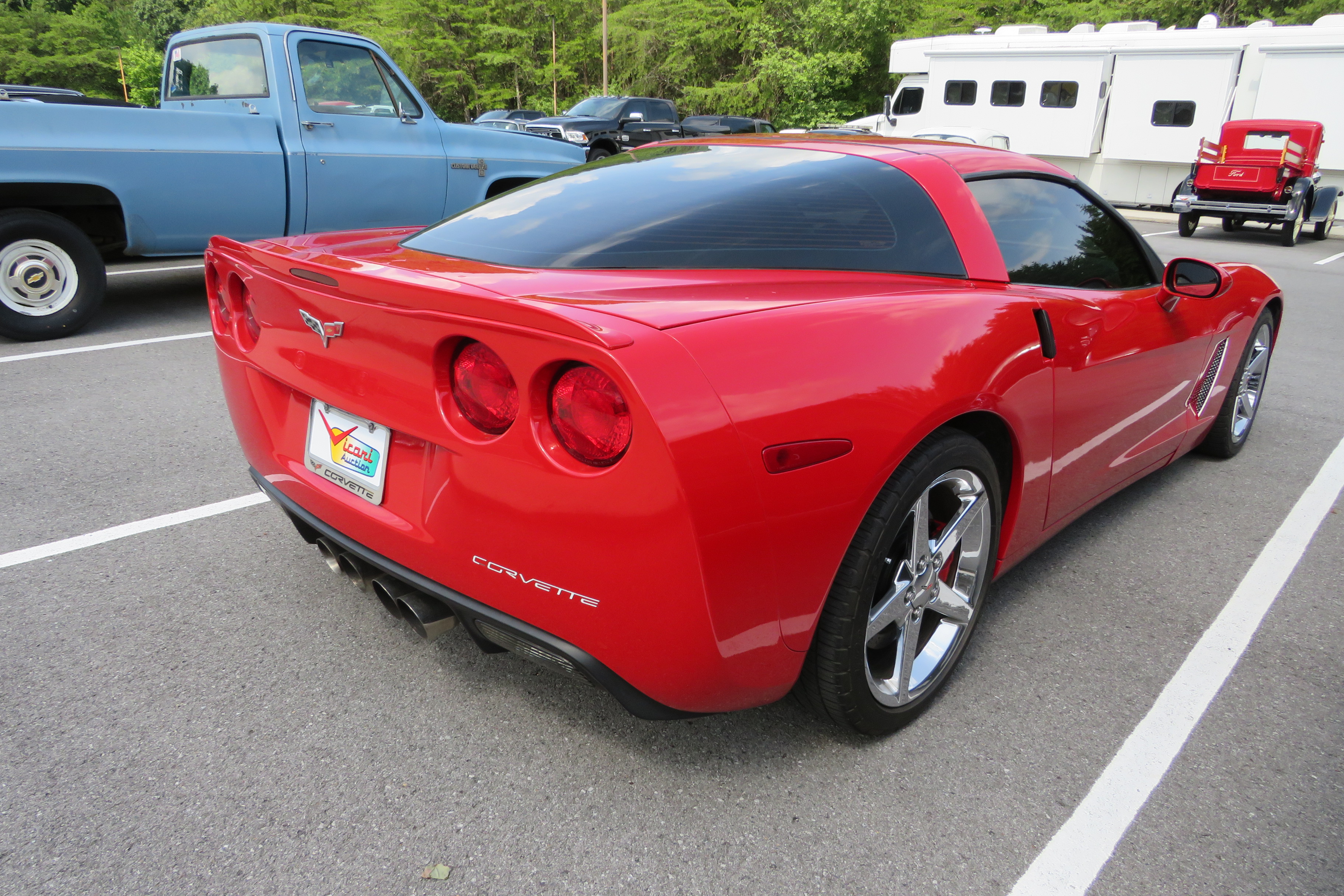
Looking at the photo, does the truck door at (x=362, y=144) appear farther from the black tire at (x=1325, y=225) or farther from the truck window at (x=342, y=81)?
the black tire at (x=1325, y=225)

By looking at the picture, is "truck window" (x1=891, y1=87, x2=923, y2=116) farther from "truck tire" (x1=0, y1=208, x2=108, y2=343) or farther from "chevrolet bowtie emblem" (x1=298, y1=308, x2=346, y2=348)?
"chevrolet bowtie emblem" (x1=298, y1=308, x2=346, y2=348)

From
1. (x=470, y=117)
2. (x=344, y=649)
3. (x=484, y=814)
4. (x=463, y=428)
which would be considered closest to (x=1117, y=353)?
(x=463, y=428)

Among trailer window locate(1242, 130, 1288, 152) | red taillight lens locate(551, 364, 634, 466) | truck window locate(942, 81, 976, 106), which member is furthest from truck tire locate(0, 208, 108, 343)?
truck window locate(942, 81, 976, 106)

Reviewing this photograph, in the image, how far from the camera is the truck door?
6.57 metres

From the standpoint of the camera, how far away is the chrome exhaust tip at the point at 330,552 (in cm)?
223

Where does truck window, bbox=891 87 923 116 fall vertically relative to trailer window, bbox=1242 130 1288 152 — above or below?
above

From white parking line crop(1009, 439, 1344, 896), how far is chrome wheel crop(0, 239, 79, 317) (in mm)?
6430

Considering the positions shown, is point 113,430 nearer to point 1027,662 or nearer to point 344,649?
point 344,649

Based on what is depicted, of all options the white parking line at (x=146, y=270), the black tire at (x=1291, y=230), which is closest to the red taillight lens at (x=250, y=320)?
the white parking line at (x=146, y=270)

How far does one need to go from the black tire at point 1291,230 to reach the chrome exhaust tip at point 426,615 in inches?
647

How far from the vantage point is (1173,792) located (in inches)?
81.1

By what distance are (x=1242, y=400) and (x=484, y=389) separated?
152 inches

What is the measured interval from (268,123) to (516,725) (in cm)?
560

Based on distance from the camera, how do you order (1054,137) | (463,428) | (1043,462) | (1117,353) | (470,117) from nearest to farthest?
(463,428) → (1043,462) → (1117,353) → (1054,137) → (470,117)
